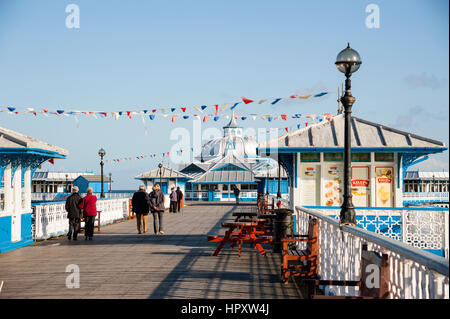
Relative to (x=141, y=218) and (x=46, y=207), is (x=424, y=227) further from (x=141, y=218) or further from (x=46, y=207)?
(x=46, y=207)

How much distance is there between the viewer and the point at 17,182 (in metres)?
14.1

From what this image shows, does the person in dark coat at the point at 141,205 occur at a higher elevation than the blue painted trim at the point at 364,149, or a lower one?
lower

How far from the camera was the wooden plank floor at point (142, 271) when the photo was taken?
7922 millimetres

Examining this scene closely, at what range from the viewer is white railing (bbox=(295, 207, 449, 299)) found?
404 centimetres

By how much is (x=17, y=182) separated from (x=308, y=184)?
7295 mm

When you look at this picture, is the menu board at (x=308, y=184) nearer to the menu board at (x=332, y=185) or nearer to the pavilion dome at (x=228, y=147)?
the menu board at (x=332, y=185)

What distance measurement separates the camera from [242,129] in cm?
11569

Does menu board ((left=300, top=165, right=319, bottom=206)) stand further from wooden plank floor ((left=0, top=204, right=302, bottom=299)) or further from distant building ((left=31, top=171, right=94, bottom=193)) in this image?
distant building ((left=31, top=171, right=94, bottom=193))

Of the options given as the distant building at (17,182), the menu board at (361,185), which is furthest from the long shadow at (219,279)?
the distant building at (17,182)

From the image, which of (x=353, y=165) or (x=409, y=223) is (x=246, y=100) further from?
(x=409, y=223)

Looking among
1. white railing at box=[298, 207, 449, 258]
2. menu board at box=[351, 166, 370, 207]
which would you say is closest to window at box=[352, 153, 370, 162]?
menu board at box=[351, 166, 370, 207]

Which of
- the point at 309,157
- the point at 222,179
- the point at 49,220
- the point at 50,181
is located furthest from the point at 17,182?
the point at 50,181

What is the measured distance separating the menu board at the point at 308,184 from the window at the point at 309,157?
157 millimetres
